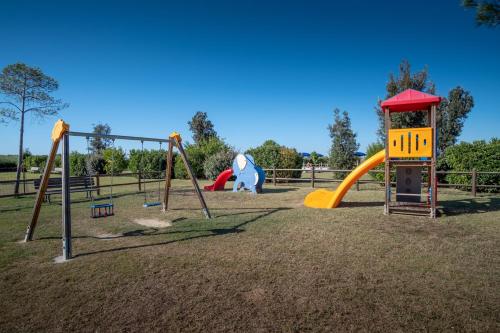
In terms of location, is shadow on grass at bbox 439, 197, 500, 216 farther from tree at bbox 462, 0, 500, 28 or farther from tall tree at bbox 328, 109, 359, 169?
tall tree at bbox 328, 109, 359, 169

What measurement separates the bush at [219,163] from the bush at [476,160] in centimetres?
1271

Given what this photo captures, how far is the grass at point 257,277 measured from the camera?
286cm

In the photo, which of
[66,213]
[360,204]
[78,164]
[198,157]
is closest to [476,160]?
[360,204]

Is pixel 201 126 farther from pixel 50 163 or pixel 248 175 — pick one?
pixel 50 163

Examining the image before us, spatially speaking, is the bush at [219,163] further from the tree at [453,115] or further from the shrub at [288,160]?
the tree at [453,115]

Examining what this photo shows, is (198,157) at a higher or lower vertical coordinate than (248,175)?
higher

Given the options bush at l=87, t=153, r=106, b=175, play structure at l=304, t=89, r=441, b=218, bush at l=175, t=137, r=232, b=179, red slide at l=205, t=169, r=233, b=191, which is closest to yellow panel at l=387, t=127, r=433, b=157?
play structure at l=304, t=89, r=441, b=218

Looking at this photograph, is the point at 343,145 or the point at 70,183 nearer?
the point at 70,183

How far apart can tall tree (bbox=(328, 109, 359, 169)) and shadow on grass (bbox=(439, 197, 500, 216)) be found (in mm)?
10066

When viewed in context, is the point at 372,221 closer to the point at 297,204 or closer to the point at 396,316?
the point at 297,204

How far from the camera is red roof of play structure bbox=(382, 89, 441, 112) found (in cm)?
776

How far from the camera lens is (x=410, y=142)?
26.1ft

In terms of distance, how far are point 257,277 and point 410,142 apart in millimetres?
6370

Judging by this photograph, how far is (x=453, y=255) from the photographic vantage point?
4.64 m
